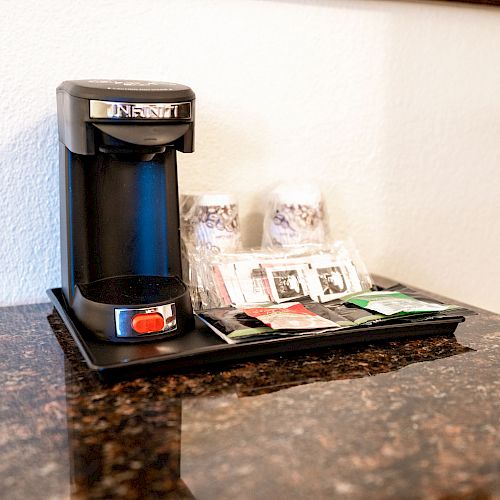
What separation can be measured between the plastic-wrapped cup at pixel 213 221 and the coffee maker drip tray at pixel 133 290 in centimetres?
11

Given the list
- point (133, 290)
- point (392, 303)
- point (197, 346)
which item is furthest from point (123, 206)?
point (392, 303)


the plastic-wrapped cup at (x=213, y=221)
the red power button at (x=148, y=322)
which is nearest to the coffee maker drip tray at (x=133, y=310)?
the red power button at (x=148, y=322)

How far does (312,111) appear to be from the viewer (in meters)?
1.06

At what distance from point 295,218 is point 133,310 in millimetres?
340

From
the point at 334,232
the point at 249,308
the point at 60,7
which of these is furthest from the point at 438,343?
the point at 60,7

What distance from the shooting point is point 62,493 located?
0.47 m

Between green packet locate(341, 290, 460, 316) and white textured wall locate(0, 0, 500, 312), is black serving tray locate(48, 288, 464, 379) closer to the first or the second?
green packet locate(341, 290, 460, 316)

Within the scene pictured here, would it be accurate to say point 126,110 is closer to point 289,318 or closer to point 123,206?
point 123,206

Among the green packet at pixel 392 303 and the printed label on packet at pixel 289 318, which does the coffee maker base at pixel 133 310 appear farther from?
the green packet at pixel 392 303

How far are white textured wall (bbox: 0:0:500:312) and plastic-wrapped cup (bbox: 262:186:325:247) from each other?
0.07 meters

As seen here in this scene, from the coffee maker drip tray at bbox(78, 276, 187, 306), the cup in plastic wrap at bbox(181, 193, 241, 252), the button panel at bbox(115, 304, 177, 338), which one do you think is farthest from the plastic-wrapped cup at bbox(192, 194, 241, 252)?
the button panel at bbox(115, 304, 177, 338)

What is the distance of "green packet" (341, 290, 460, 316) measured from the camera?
31.1 inches

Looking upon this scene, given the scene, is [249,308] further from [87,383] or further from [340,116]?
[340,116]

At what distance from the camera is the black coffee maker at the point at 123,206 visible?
723 mm
